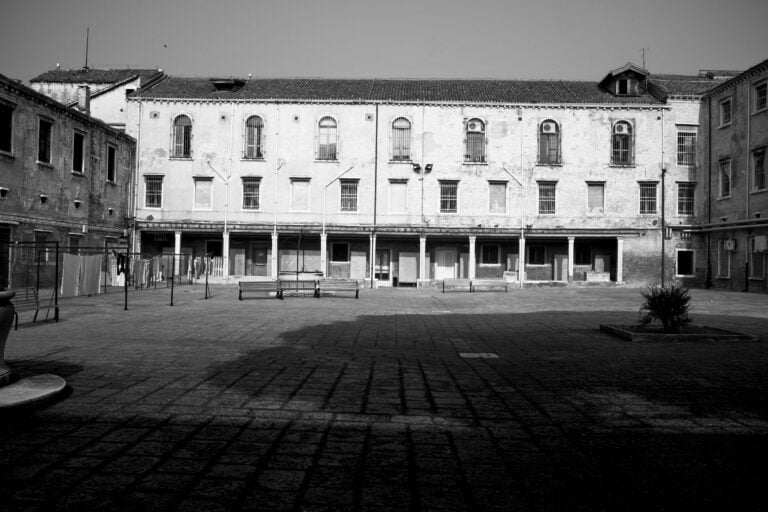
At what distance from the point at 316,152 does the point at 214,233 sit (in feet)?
28.3

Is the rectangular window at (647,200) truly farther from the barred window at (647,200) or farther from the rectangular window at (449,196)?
the rectangular window at (449,196)

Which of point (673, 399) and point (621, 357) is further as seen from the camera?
point (621, 357)

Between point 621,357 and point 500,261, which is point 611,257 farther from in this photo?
point 621,357

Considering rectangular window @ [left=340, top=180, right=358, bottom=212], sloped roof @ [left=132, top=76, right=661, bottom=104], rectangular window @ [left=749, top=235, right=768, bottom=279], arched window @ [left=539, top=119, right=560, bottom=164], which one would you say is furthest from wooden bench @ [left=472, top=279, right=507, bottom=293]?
rectangular window @ [left=749, top=235, right=768, bottom=279]

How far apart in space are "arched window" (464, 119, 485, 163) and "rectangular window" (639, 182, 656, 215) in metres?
10.9

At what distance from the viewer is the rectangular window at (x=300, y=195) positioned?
3800 cm

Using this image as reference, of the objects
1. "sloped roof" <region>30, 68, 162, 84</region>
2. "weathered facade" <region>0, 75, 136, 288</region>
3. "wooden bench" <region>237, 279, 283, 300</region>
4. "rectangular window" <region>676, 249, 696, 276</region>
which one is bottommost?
"wooden bench" <region>237, 279, 283, 300</region>

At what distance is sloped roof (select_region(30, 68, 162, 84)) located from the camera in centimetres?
4269

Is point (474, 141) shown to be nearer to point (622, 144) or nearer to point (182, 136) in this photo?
point (622, 144)

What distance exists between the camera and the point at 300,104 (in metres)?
38.2

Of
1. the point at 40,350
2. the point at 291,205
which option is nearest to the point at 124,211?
the point at 291,205

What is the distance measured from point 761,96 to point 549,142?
11.9 meters

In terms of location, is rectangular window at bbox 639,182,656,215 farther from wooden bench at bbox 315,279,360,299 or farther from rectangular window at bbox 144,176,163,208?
rectangular window at bbox 144,176,163,208

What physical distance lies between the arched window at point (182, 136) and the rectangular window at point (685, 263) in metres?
33.3
